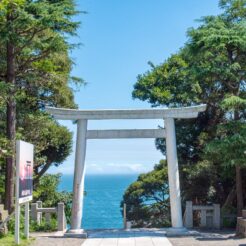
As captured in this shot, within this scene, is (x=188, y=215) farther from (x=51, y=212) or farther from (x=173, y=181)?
(x=51, y=212)

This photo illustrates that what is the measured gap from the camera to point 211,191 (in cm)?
1927

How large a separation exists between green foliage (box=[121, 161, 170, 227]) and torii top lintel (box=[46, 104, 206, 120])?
29.9ft

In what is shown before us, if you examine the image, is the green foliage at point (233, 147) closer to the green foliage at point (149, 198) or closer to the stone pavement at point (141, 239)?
the stone pavement at point (141, 239)

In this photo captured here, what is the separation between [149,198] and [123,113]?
11.2m

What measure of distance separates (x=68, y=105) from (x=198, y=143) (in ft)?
19.8

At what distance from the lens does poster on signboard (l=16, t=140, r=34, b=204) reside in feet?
37.1

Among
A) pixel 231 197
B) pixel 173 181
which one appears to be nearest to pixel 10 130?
pixel 173 181

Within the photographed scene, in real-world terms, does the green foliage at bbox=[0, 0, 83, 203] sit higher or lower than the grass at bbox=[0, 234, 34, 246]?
higher

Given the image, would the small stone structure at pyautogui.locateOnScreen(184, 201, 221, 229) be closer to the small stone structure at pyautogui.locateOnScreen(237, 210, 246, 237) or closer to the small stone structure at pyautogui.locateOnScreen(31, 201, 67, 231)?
the small stone structure at pyautogui.locateOnScreen(237, 210, 246, 237)

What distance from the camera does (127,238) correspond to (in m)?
13.3

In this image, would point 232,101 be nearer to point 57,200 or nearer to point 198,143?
point 198,143

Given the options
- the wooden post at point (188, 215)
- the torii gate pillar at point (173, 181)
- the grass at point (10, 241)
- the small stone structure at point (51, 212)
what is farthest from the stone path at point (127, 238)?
the grass at point (10, 241)

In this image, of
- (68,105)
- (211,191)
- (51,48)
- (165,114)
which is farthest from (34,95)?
(211,191)

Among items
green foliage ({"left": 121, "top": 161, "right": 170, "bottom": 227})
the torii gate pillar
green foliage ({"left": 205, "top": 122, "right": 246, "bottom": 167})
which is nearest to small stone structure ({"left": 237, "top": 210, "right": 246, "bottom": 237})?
green foliage ({"left": 205, "top": 122, "right": 246, "bottom": 167})
